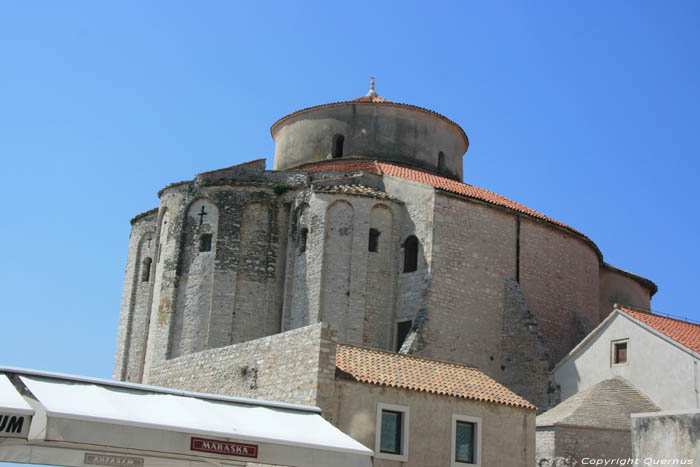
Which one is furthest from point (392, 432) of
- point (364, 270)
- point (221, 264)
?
point (221, 264)

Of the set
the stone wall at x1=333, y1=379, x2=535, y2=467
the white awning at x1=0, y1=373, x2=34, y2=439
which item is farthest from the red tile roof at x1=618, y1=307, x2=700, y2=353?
the white awning at x1=0, y1=373, x2=34, y2=439

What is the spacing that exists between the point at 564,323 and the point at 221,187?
1136 cm

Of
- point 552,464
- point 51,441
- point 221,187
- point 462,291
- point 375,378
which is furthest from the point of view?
point 221,187

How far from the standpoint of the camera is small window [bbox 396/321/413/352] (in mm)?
24125

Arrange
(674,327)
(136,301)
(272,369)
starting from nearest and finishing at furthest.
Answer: (272,369), (674,327), (136,301)

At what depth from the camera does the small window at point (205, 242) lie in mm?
25812

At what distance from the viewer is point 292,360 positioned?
1611 cm

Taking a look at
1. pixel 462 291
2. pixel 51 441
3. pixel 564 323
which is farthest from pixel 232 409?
pixel 564 323

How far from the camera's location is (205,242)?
85.0ft

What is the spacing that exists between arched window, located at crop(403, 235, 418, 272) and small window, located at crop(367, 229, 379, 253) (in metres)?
0.81

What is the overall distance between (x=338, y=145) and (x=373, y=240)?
5.78 meters

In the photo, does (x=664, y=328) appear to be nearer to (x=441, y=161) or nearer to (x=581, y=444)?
(x=581, y=444)

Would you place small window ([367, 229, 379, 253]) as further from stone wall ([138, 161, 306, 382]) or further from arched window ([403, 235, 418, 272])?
stone wall ([138, 161, 306, 382])

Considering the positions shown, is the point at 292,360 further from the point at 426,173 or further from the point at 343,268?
the point at 426,173
